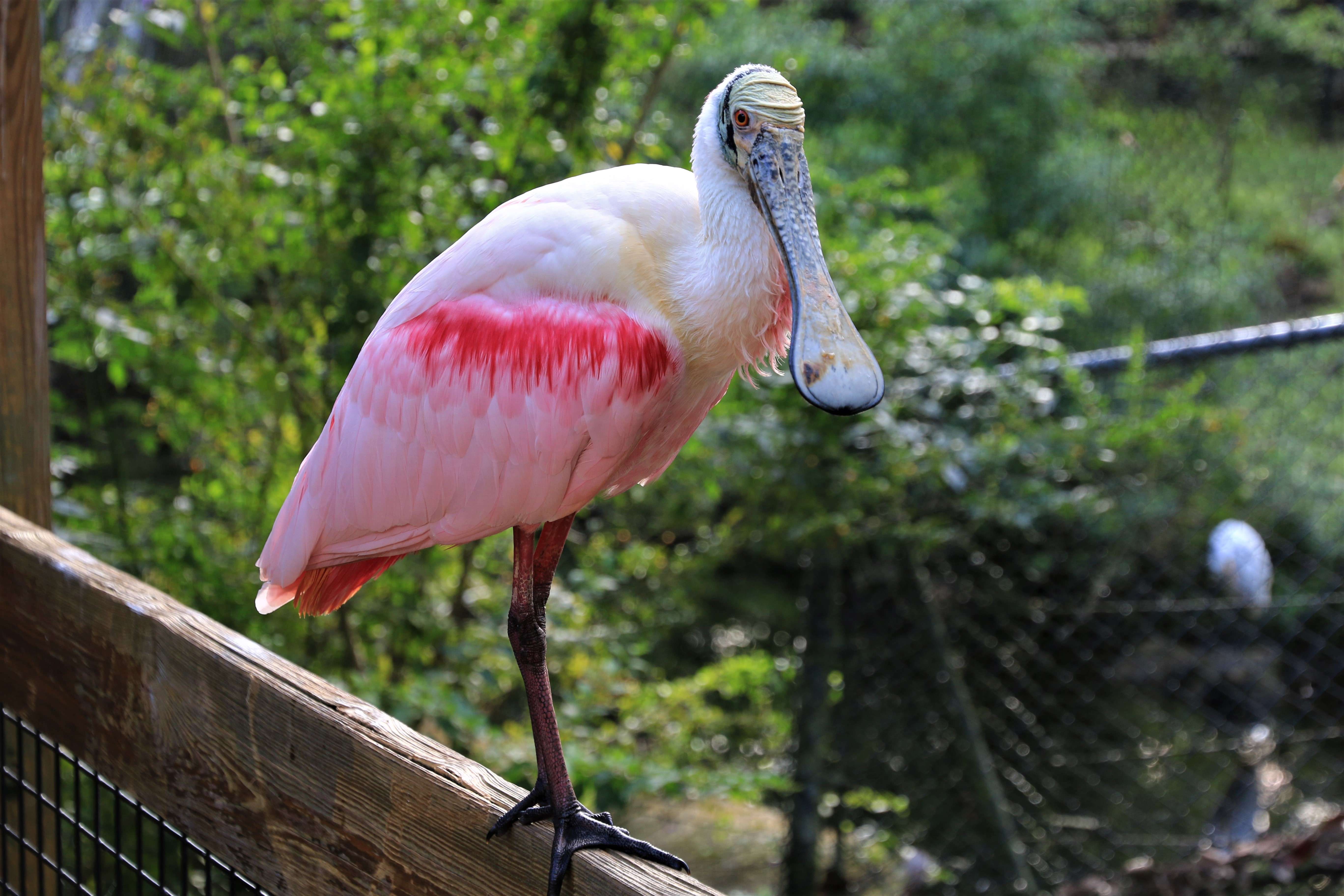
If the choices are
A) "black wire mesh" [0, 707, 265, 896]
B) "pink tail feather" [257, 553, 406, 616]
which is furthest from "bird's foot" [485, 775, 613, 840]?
"pink tail feather" [257, 553, 406, 616]

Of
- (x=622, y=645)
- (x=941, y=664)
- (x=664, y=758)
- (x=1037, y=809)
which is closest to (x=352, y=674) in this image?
(x=622, y=645)

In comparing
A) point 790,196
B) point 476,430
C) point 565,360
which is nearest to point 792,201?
point 790,196

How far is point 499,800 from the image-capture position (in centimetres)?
124

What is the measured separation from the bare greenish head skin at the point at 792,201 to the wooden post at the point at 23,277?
49.6 inches

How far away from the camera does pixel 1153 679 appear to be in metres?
5.41

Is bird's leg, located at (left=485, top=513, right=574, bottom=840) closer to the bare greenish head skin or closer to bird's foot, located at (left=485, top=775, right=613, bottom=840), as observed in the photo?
bird's foot, located at (left=485, top=775, right=613, bottom=840)

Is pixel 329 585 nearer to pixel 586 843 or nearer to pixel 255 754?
pixel 255 754

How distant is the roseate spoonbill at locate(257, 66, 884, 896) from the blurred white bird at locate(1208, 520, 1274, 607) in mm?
2880

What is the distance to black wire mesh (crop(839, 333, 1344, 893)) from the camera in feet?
10.6

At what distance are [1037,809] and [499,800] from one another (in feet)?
9.27

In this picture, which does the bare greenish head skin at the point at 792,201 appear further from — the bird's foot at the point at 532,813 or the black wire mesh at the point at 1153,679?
the black wire mesh at the point at 1153,679

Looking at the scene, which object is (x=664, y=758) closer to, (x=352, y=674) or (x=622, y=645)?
(x=622, y=645)

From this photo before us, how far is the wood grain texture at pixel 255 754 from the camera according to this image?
3.97 ft

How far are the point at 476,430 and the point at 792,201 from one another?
1.86 feet
